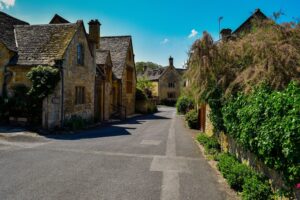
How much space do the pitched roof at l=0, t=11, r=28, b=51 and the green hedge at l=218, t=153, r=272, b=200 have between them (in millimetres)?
16000

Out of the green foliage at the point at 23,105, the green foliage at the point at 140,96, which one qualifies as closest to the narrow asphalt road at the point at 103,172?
the green foliage at the point at 23,105

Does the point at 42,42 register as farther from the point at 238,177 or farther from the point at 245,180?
the point at 245,180

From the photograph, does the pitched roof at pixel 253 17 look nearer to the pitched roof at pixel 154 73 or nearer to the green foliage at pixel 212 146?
the green foliage at pixel 212 146

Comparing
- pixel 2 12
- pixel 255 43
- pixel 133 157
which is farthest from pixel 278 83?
pixel 2 12

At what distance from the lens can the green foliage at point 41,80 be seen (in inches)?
619

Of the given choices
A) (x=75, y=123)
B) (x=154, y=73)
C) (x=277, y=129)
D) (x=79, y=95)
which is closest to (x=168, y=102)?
(x=154, y=73)

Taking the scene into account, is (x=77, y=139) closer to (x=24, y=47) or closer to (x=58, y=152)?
(x=58, y=152)

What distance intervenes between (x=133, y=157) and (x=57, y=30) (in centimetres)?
1280

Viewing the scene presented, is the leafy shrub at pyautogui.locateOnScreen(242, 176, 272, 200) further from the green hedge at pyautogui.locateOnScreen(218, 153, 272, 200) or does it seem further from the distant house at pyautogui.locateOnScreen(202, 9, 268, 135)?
the distant house at pyautogui.locateOnScreen(202, 9, 268, 135)

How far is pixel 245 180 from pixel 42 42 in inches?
645

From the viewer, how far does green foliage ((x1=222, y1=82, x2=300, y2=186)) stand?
4.51 metres

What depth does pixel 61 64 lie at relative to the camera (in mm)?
16703

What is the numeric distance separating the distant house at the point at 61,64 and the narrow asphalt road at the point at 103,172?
474 cm

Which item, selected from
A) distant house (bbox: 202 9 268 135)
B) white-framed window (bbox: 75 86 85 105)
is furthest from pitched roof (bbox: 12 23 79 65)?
distant house (bbox: 202 9 268 135)
